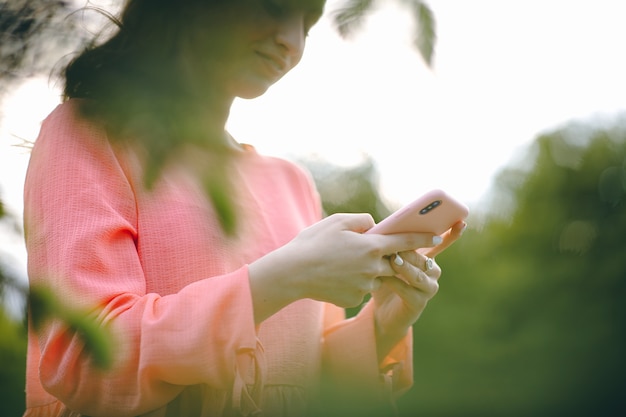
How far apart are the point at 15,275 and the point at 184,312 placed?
0.53 meters

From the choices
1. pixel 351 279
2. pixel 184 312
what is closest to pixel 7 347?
pixel 184 312

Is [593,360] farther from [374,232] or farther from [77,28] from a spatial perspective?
[77,28]

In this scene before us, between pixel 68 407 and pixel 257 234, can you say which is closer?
pixel 68 407

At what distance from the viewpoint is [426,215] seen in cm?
116

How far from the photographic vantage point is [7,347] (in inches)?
18.3

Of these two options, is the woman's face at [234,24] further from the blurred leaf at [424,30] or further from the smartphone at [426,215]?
the smartphone at [426,215]

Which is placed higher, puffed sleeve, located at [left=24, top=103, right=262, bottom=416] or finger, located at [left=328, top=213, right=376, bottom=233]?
finger, located at [left=328, top=213, right=376, bottom=233]

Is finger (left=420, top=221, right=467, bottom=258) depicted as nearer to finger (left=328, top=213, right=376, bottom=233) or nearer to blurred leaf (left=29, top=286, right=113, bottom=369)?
finger (left=328, top=213, right=376, bottom=233)

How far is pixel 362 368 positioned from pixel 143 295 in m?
0.56

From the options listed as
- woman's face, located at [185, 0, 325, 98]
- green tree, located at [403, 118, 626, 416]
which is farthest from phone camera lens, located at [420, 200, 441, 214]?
green tree, located at [403, 118, 626, 416]

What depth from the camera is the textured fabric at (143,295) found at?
0.96m

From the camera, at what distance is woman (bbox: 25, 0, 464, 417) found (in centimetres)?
53

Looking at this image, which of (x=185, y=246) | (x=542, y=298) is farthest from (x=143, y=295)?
(x=542, y=298)

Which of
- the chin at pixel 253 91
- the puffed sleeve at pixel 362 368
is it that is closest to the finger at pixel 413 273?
the puffed sleeve at pixel 362 368
